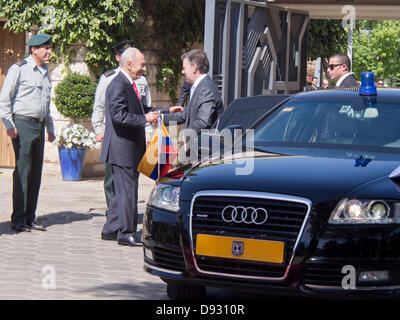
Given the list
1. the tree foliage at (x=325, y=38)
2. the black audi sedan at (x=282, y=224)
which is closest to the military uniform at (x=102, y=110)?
the black audi sedan at (x=282, y=224)

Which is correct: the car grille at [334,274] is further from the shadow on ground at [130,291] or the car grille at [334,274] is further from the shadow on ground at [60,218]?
the shadow on ground at [60,218]

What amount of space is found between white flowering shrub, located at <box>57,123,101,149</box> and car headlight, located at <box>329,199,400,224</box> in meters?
9.65

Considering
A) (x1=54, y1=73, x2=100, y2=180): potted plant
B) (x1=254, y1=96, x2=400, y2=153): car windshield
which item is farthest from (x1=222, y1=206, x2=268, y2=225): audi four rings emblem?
(x1=54, y1=73, x2=100, y2=180): potted plant

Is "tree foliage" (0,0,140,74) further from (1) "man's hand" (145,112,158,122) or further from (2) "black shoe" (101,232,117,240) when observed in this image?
(1) "man's hand" (145,112,158,122)

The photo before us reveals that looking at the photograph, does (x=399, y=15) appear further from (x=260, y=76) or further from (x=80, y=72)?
(x=80, y=72)

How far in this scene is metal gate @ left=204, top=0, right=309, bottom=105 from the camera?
13.3 metres

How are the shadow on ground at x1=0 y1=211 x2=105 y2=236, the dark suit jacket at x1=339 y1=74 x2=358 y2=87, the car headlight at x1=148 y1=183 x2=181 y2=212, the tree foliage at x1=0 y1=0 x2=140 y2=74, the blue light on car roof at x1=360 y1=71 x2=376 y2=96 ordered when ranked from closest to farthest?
1. the car headlight at x1=148 y1=183 x2=181 y2=212
2. the blue light on car roof at x1=360 y1=71 x2=376 y2=96
3. the shadow on ground at x1=0 y1=211 x2=105 y2=236
4. the dark suit jacket at x1=339 y1=74 x2=358 y2=87
5. the tree foliage at x1=0 y1=0 x2=140 y2=74

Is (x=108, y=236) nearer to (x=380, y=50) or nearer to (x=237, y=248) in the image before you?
(x=237, y=248)

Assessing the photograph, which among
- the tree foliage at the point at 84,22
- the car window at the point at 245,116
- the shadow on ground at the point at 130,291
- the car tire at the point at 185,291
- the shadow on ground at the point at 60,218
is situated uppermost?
the tree foliage at the point at 84,22

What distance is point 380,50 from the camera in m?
60.6

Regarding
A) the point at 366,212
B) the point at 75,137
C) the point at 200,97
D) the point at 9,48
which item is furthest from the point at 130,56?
the point at 9,48

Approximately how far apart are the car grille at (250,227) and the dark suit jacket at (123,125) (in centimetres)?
318

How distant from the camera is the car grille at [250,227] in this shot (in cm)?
561

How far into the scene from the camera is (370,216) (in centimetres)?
555
